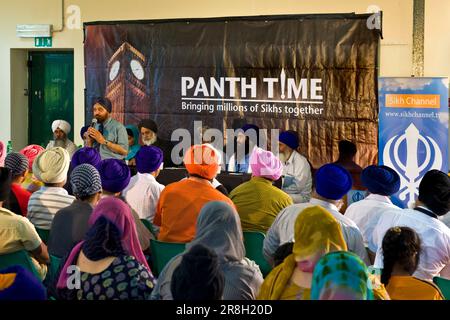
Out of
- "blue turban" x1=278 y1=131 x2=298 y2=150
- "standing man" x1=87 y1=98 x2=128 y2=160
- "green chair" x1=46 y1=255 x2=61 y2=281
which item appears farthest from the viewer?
"standing man" x1=87 y1=98 x2=128 y2=160

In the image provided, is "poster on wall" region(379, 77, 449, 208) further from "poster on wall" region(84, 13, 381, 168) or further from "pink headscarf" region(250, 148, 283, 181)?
"pink headscarf" region(250, 148, 283, 181)

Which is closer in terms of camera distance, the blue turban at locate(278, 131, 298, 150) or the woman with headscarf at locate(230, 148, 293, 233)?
the woman with headscarf at locate(230, 148, 293, 233)

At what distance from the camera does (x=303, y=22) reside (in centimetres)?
909

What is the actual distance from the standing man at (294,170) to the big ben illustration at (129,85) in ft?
6.99

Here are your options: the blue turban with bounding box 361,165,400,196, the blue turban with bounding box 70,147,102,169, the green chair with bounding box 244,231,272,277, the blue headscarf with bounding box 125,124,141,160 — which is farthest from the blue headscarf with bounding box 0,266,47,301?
the blue headscarf with bounding box 125,124,141,160

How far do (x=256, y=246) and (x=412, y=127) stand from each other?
396cm

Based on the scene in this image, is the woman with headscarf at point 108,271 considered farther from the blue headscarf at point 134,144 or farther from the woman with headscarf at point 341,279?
the blue headscarf at point 134,144

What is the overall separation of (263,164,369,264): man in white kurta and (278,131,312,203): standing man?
10.1 feet

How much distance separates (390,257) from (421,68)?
699cm

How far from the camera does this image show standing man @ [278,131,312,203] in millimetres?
8281

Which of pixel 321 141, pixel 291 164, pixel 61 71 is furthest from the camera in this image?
pixel 61 71

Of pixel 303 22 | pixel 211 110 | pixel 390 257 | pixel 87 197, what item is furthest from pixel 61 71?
pixel 390 257

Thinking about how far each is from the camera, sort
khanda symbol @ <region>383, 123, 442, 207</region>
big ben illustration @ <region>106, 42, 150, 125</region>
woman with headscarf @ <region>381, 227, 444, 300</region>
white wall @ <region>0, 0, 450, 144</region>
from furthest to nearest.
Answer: white wall @ <region>0, 0, 450, 144</region>
big ben illustration @ <region>106, 42, 150, 125</region>
khanda symbol @ <region>383, 123, 442, 207</region>
woman with headscarf @ <region>381, 227, 444, 300</region>
